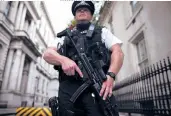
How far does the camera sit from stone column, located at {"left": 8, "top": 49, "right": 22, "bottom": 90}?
55.9ft

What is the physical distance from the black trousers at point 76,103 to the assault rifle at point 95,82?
0.22ft

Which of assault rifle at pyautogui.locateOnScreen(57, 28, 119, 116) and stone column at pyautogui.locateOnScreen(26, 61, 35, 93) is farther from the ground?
stone column at pyautogui.locateOnScreen(26, 61, 35, 93)

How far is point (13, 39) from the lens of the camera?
18703mm

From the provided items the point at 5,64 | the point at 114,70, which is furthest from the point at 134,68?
the point at 5,64

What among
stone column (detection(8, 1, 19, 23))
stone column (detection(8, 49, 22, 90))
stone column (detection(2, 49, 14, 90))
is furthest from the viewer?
stone column (detection(8, 1, 19, 23))

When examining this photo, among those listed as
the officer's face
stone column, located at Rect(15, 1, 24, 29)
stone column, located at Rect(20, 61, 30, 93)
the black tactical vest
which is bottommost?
the black tactical vest

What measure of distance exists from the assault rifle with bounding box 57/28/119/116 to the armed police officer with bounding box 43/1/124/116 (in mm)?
52

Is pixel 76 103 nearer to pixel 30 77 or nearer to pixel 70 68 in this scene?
pixel 70 68

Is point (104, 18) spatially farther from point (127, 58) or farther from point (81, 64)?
point (81, 64)

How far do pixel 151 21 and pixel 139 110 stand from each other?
387 cm

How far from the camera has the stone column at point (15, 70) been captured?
55.9 ft

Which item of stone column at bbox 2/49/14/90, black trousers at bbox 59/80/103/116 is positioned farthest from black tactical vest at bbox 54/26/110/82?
stone column at bbox 2/49/14/90

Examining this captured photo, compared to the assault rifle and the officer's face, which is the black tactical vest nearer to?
the assault rifle

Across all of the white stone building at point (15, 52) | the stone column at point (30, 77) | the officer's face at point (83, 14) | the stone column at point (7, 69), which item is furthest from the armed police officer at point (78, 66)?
the stone column at point (30, 77)
